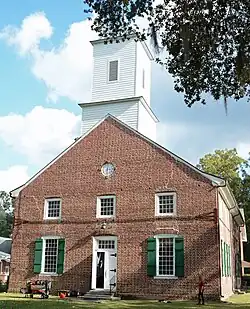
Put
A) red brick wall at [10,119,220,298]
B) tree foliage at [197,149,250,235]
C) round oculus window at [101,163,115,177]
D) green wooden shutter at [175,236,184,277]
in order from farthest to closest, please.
A: tree foliage at [197,149,250,235], round oculus window at [101,163,115,177], red brick wall at [10,119,220,298], green wooden shutter at [175,236,184,277]

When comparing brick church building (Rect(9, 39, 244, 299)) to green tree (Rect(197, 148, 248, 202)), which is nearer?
brick church building (Rect(9, 39, 244, 299))

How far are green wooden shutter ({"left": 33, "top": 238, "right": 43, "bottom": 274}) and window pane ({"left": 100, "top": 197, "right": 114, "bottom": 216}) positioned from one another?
3.43m

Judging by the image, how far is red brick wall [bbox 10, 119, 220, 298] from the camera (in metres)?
20.2

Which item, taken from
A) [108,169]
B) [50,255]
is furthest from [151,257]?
[50,255]

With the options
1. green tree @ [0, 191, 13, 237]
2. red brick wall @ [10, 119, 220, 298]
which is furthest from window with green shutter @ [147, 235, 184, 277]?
green tree @ [0, 191, 13, 237]

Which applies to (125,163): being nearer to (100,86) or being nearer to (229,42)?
(100,86)

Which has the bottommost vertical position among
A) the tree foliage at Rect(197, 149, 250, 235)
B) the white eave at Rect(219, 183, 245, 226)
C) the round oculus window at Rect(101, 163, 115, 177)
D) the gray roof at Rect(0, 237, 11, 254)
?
the gray roof at Rect(0, 237, 11, 254)

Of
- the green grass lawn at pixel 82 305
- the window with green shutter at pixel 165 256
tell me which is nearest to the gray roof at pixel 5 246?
the window with green shutter at pixel 165 256

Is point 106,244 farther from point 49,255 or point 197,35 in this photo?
point 197,35

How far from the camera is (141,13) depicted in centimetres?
1107

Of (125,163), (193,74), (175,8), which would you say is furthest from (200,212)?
(175,8)

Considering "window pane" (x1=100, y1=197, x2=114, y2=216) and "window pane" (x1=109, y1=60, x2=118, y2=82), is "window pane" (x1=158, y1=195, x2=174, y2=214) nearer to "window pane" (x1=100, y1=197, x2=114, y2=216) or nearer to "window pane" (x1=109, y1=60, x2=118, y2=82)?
"window pane" (x1=100, y1=197, x2=114, y2=216)

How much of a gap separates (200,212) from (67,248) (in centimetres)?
667

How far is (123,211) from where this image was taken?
21.9 meters
